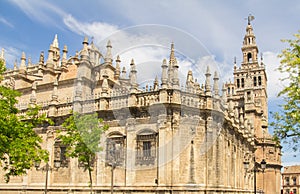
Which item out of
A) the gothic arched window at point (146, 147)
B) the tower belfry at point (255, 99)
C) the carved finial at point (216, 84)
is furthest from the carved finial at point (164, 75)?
the tower belfry at point (255, 99)

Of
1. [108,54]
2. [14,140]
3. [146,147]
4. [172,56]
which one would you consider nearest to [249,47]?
[108,54]

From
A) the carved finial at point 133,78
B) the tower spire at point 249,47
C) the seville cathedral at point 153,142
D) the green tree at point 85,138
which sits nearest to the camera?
the green tree at point 85,138

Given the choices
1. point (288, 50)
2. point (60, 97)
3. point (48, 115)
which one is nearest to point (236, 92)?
point (60, 97)

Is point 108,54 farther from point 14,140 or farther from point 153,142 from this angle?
point 14,140

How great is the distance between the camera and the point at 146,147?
2681cm

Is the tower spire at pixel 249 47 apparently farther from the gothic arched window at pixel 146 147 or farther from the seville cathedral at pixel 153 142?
the gothic arched window at pixel 146 147

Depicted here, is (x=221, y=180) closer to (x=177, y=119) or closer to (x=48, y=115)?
(x=177, y=119)

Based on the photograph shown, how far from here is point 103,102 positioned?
95.0 ft

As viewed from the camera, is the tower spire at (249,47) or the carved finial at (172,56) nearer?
the carved finial at (172,56)

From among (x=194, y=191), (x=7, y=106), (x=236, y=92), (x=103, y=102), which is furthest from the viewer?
(x=236, y=92)

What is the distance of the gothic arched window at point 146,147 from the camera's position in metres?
26.2

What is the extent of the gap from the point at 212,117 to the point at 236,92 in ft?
168

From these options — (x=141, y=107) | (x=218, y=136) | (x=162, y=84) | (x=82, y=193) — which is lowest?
(x=82, y=193)

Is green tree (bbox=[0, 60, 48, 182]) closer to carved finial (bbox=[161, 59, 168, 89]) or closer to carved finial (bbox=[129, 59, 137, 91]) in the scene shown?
carved finial (bbox=[129, 59, 137, 91])
